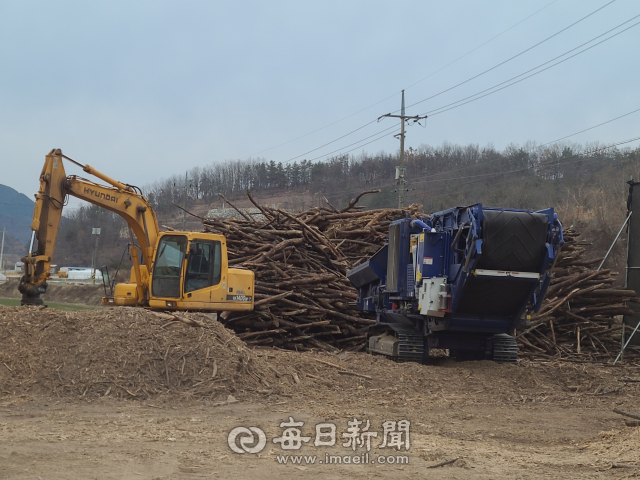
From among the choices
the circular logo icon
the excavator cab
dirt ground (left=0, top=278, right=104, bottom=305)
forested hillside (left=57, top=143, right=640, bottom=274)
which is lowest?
the circular logo icon

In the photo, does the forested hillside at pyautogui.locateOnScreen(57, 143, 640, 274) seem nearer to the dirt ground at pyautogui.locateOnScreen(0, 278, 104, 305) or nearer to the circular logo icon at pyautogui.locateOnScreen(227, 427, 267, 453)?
the dirt ground at pyautogui.locateOnScreen(0, 278, 104, 305)

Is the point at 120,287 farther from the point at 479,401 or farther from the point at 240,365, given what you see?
the point at 479,401

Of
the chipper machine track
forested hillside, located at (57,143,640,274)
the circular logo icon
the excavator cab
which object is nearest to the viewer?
the circular logo icon

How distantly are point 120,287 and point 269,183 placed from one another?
161 ft

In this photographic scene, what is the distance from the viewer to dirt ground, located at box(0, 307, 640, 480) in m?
5.84

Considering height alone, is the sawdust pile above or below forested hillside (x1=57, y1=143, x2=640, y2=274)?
below

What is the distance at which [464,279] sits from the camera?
10.9 meters

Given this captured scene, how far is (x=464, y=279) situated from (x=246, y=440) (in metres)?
5.40

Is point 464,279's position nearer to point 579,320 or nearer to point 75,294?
point 579,320

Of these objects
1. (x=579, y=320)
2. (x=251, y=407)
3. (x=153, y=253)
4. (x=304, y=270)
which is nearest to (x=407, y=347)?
(x=251, y=407)

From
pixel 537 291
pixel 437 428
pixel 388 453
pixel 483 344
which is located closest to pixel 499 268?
pixel 537 291

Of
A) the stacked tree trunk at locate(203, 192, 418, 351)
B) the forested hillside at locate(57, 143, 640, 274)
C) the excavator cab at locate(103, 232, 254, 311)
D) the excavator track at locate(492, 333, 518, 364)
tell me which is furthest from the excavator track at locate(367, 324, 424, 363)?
the forested hillside at locate(57, 143, 640, 274)

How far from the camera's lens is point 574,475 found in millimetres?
5625

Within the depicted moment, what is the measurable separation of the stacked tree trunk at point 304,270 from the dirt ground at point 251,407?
3.34 meters
